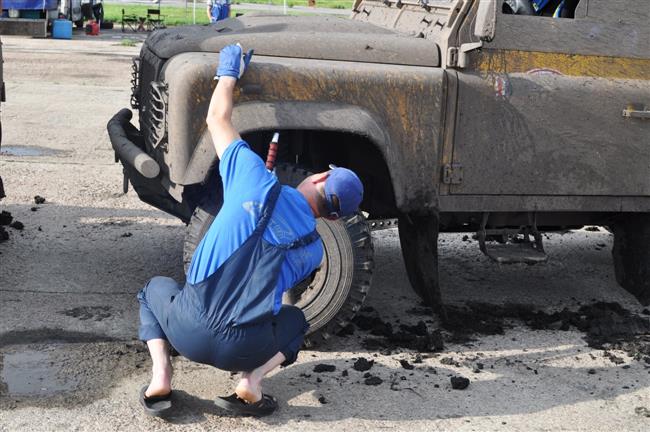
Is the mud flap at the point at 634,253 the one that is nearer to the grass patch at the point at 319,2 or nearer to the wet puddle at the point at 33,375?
the wet puddle at the point at 33,375

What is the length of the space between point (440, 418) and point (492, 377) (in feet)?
1.98

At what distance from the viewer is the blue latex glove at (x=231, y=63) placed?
4.73 m

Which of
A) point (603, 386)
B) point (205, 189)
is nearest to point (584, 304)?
point (603, 386)

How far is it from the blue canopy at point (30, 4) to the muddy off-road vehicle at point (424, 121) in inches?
715

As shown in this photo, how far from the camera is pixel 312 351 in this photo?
205 inches

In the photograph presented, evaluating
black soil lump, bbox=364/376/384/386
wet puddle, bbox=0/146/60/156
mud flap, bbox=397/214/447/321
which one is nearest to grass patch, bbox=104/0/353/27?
wet puddle, bbox=0/146/60/156

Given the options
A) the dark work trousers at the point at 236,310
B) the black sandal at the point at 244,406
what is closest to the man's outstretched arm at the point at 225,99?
the dark work trousers at the point at 236,310

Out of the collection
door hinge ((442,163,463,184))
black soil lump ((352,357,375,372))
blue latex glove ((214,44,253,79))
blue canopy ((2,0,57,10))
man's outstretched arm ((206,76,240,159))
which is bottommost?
black soil lump ((352,357,375,372))

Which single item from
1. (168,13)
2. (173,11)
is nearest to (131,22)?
(168,13)

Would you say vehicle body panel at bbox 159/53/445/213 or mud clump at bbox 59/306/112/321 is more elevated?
vehicle body panel at bbox 159/53/445/213

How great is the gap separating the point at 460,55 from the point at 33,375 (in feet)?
8.75

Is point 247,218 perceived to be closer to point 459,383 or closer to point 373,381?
point 373,381

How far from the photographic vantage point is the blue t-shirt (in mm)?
4051

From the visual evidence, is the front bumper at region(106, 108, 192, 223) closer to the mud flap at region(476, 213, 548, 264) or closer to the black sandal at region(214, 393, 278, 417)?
the black sandal at region(214, 393, 278, 417)
